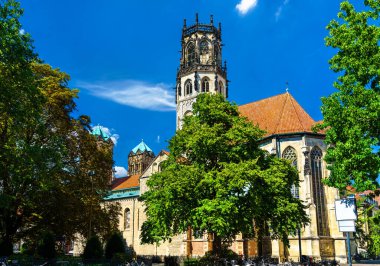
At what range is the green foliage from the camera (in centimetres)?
1401

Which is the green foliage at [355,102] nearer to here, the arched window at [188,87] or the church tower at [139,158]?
the arched window at [188,87]

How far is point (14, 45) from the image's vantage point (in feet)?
Answer: 57.0

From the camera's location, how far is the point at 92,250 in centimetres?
2734

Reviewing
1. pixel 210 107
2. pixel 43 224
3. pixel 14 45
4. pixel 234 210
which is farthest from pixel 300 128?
pixel 14 45

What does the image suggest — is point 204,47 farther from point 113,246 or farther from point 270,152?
point 113,246

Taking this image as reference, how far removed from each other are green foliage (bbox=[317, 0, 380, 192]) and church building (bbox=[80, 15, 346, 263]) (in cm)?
1272

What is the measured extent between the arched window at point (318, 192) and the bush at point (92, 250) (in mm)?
18969

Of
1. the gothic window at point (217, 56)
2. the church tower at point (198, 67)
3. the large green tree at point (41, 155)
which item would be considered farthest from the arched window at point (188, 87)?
the large green tree at point (41, 155)

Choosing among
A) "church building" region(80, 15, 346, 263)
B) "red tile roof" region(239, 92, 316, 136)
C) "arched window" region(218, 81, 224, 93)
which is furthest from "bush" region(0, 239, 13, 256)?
"arched window" region(218, 81, 224, 93)

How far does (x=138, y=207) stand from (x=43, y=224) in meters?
28.9

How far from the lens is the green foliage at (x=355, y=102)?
1401 centimetres

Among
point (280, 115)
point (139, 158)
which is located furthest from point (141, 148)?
point (280, 115)

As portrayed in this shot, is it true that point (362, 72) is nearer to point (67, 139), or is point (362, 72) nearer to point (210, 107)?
point (210, 107)

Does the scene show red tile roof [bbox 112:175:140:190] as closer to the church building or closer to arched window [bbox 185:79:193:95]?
the church building
